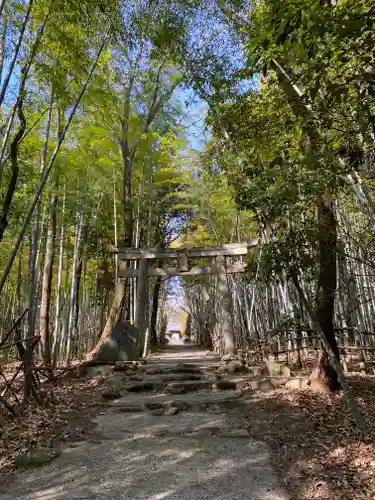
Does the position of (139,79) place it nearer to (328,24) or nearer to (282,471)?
(328,24)

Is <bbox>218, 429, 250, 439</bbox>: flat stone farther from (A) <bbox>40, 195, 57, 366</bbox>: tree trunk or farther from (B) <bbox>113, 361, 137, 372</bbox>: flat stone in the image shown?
(A) <bbox>40, 195, 57, 366</bbox>: tree trunk

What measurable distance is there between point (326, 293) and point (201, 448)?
2.06 meters

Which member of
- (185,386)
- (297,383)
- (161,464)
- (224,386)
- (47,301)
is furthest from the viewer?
(47,301)

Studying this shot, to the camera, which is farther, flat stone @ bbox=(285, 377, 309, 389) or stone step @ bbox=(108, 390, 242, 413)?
flat stone @ bbox=(285, 377, 309, 389)

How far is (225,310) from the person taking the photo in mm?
6934

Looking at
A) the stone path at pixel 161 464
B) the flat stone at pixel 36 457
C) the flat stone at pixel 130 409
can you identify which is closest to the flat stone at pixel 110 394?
the flat stone at pixel 130 409

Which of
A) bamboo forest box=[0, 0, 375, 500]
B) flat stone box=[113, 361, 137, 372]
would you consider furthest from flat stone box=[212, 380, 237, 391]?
flat stone box=[113, 361, 137, 372]

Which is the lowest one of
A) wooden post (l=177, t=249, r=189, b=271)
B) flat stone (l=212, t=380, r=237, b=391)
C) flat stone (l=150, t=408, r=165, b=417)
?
flat stone (l=150, t=408, r=165, b=417)

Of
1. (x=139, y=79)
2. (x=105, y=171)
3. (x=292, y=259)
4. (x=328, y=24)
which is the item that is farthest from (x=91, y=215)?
(x=328, y=24)

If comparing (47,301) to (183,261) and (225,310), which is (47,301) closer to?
(183,261)

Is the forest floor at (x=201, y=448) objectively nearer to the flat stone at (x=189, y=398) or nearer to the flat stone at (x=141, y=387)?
the flat stone at (x=189, y=398)

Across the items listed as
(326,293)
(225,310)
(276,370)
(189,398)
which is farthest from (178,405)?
(225,310)

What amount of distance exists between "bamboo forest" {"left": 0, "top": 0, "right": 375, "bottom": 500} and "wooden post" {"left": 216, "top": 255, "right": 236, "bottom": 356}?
0.15 feet

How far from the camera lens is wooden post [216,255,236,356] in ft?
21.8
